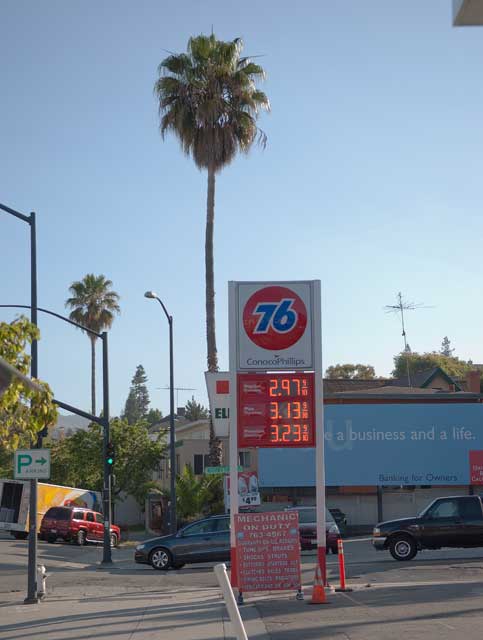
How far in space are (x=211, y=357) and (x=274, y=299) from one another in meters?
18.0

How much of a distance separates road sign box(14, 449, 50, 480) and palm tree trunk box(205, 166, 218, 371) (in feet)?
56.0

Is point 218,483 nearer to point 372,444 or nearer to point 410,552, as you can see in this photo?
point 372,444

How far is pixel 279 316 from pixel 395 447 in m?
24.4

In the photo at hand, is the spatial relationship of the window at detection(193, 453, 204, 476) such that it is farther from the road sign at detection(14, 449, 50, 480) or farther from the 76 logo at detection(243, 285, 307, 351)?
the 76 logo at detection(243, 285, 307, 351)

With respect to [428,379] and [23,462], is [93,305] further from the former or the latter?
[23,462]

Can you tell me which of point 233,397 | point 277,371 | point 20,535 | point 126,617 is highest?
point 277,371

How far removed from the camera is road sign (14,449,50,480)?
18.7m

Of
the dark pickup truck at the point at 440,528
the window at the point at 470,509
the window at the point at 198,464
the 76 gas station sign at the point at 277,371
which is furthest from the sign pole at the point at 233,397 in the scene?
the window at the point at 198,464

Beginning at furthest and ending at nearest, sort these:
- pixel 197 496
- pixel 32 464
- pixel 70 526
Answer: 1. pixel 70 526
2. pixel 197 496
3. pixel 32 464

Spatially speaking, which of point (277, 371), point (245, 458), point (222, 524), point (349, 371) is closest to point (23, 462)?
point (277, 371)

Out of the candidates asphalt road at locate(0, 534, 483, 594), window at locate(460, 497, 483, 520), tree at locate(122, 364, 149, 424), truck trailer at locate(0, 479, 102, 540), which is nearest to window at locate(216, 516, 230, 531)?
asphalt road at locate(0, 534, 483, 594)

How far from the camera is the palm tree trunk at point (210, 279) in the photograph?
36.0 meters

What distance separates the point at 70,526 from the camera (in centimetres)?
4156

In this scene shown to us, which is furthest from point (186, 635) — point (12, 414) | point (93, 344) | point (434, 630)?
point (93, 344)
